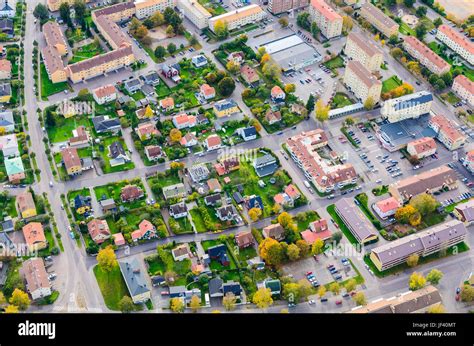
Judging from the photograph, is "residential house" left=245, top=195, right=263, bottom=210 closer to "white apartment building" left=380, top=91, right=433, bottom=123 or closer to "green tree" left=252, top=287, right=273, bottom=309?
"green tree" left=252, top=287, right=273, bottom=309

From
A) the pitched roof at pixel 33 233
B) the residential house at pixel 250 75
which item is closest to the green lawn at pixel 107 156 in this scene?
the pitched roof at pixel 33 233

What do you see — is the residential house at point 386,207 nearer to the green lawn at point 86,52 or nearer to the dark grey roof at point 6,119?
the dark grey roof at point 6,119

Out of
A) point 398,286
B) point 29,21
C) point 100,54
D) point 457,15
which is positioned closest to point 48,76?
point 100,54

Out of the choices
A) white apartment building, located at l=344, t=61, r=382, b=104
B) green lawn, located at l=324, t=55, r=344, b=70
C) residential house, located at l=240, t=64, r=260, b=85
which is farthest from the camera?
green lawn, located at l=324, t=55, r=344, b=70

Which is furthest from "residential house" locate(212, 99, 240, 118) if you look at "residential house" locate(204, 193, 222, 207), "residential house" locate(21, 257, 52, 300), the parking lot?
"residential house" locate(21, 257, 52, 300)

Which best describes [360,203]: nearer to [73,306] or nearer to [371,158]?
[371,158]

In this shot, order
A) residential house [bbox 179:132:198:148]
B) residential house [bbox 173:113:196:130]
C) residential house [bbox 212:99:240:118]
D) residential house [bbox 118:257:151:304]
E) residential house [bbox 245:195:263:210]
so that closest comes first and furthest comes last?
residential house [bbox 118:257:151:304]
residential house [bbox 245:195:263:210]
residential house [bbox 179:132:198:148]
residential house [bbox 173:113:196:130]
residential house [bbox 212:99:240:118]

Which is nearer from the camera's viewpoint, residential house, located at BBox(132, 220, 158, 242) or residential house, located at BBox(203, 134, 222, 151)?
residential house, located at BBox(132, 220, 158, 242)
